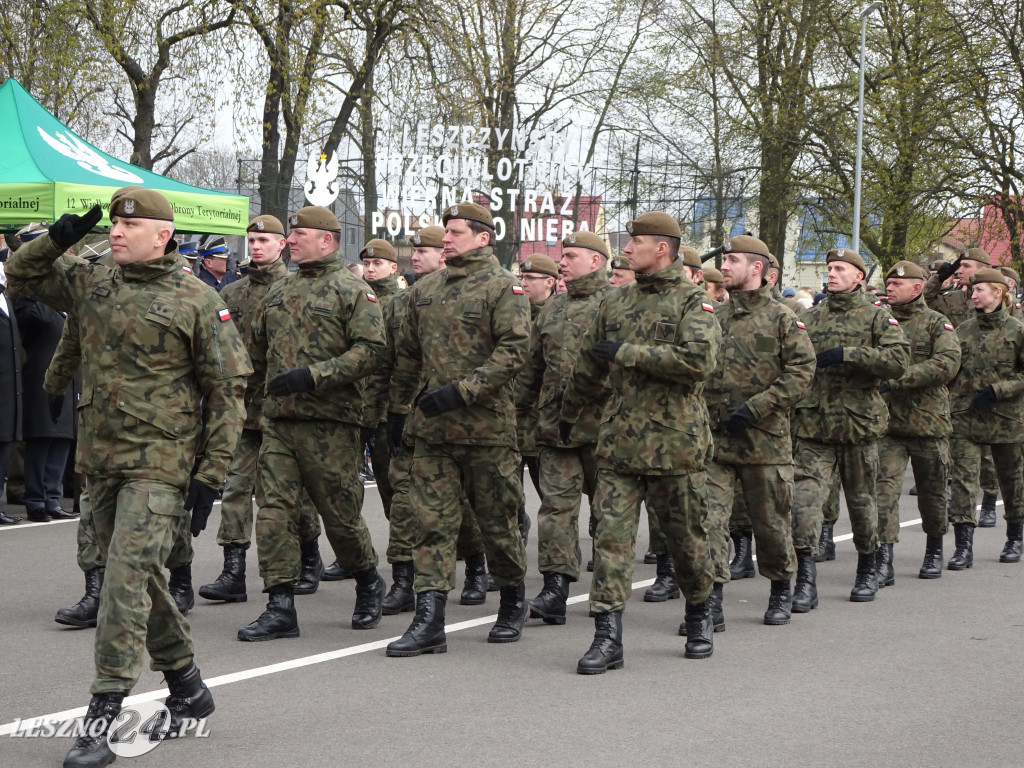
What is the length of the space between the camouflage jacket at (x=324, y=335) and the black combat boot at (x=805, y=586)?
289 cm

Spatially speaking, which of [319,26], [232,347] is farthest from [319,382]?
[319,26]

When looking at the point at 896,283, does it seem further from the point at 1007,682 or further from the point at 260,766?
the point at 260,766

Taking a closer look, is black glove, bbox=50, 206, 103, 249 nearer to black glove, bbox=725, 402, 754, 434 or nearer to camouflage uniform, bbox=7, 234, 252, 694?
camouflage uniform, bbox=7, 234, 252, 694

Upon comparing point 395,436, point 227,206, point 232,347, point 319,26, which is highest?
point 319,26

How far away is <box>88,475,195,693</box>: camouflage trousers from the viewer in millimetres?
4766

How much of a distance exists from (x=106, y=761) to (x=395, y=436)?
2758 millimetres

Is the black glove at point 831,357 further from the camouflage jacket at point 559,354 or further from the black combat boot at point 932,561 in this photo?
the black combat boot at point 932,561

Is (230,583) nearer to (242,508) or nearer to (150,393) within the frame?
(242,508)

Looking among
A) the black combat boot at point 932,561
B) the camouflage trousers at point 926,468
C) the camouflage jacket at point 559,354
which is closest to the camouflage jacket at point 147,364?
the camouflage jacket at point 559,354

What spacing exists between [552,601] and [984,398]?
13.8 feet

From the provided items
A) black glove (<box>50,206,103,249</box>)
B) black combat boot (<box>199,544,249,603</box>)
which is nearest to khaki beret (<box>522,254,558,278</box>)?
black combat boot (<box>199,544,249,603</box>)

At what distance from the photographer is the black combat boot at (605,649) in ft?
20.6

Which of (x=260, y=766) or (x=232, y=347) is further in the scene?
(x=232, y=347)

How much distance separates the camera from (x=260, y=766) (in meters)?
4.79
